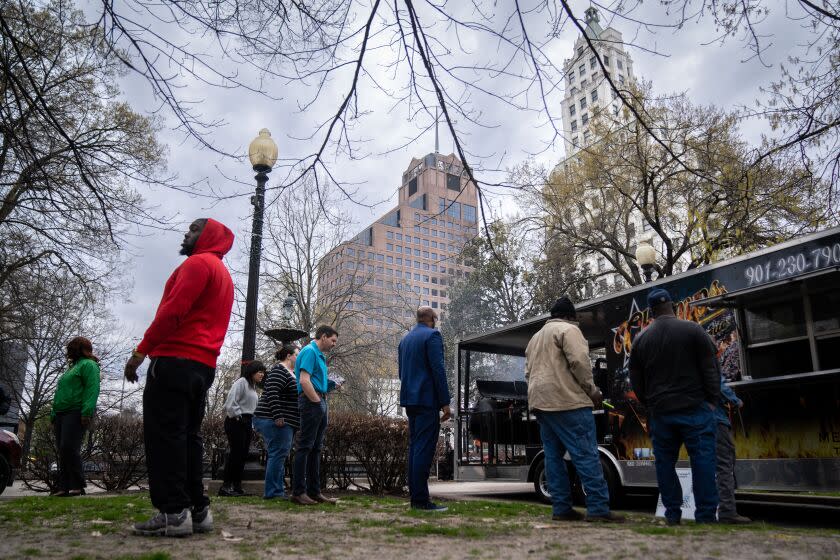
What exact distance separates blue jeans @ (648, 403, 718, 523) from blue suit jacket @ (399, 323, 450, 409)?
1788 millimetres

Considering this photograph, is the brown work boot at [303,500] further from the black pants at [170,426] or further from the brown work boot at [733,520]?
the brown work boot at [733,520]

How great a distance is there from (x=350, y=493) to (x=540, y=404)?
14.2 feet

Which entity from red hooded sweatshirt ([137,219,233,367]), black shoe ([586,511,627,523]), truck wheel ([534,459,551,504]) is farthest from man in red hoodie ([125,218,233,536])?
truck wheel ([534,459,551,504])

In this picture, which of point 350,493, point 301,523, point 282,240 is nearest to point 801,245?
point 301,523

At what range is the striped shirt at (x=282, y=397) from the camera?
255 inches

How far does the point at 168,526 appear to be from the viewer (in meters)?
3.53

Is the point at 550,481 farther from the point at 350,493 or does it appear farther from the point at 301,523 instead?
the point at 350,493

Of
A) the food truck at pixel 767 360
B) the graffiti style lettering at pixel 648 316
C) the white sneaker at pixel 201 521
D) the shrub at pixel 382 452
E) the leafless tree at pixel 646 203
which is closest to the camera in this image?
the white sneaker at pixel 201 521

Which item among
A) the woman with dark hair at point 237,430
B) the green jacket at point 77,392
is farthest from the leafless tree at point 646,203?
the green jacket at point 77,392

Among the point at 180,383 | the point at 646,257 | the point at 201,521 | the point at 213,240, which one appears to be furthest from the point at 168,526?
the point at 646,257

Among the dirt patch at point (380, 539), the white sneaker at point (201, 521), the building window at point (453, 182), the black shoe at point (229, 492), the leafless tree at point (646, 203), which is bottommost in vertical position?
the black shoe at point (229, 492)

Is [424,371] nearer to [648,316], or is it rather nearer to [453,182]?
[453,182]

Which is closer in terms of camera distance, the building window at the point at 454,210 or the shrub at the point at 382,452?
the building window at the point at 454,210

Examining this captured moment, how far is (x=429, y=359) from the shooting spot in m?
5.55
